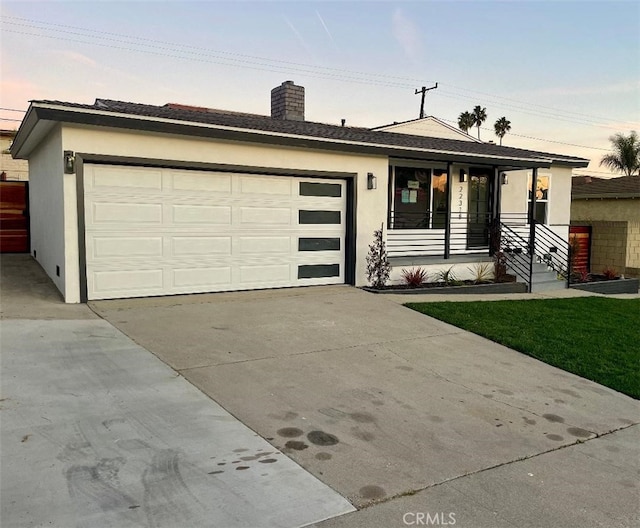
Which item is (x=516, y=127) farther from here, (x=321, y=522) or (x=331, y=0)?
(x=321, y=522)

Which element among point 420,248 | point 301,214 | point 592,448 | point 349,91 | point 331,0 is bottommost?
point 592,448

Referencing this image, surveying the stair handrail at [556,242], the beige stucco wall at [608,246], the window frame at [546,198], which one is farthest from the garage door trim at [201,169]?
the beige stucco wall at [608,246]

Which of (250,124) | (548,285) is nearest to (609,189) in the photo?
(548,285)

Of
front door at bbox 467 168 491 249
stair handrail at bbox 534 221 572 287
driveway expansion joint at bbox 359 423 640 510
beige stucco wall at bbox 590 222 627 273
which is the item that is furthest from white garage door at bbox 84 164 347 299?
beige stucco wall at bbox 590 222 627 273

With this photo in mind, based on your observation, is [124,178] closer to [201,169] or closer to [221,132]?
[201,169]

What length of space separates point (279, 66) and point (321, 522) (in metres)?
26.4

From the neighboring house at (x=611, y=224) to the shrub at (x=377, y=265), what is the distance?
11310 millimetres

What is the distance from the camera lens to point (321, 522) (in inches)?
107

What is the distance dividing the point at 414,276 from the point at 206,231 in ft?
15.5

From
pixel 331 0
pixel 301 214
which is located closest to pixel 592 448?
pixel 301 214

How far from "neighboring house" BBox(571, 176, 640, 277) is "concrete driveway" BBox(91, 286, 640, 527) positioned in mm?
14012

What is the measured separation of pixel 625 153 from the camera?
110 ft

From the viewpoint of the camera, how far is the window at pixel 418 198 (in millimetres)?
13039

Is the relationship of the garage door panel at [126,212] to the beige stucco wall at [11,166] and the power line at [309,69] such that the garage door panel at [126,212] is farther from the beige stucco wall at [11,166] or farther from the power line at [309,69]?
the beige stucco wall at [11,166]
